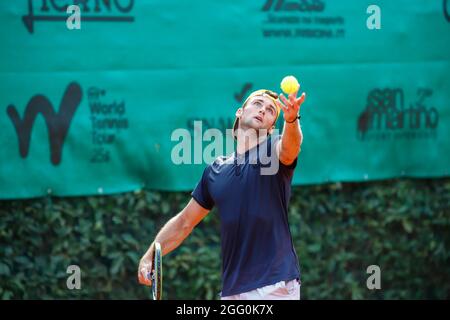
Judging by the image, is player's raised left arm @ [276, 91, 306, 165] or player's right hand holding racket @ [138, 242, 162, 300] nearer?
player's raised left arm @ [276, 91, 306, 165]

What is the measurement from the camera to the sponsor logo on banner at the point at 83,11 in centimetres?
681

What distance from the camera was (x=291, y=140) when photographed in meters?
4.67

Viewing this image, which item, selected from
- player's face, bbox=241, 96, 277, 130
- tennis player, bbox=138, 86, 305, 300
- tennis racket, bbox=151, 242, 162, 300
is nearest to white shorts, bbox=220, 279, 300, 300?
tennis player, bbox=138, 86, 305, 300

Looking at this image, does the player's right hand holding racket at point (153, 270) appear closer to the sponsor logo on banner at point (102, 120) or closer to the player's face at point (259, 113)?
the player's face at point (259, 113)

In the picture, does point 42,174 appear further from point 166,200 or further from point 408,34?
point 408,34

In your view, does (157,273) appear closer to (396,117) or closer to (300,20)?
(300,20)

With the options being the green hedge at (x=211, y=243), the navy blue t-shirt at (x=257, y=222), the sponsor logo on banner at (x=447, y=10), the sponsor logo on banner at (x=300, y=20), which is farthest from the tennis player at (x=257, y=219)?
the sponsor logo on banner at (x=447, y=10)

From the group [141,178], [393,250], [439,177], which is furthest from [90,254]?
[439,177]

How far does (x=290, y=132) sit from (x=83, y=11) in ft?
9.32

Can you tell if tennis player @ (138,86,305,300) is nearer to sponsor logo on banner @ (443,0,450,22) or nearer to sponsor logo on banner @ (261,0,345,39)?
sponsor logo on banner @ (261,0,345,39)

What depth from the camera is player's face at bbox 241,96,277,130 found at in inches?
203

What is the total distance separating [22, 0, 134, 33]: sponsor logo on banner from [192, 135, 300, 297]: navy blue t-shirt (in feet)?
7.68

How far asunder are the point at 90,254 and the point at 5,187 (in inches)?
33.3

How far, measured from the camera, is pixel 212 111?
23.2 ft
